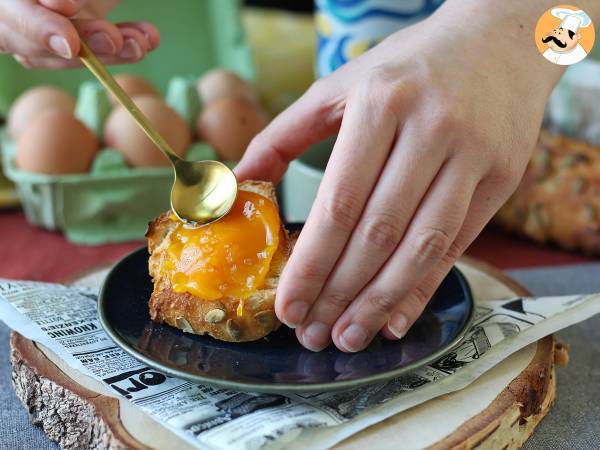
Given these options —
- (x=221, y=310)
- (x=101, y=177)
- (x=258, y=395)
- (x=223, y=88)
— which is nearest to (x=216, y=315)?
(x=221, y=310)

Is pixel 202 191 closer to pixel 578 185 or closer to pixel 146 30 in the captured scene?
pixel 146 30

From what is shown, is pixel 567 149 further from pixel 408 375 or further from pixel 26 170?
pixel 26 170

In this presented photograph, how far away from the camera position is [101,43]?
4.23ft

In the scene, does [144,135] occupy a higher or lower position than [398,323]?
lower

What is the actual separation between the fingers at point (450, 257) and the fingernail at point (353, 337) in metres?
0.05

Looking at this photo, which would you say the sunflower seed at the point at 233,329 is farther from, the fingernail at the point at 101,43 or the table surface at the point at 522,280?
the fingernail at the point at 101,43

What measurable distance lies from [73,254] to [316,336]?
1018 millimetres

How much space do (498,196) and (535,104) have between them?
144 millimetres

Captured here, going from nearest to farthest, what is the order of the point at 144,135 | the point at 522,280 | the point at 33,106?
the point at 522,280 → the point at 144,135 → the point at 33,106

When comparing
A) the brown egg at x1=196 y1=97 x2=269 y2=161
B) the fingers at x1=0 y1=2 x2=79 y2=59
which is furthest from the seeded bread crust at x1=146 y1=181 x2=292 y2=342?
the brown egg at x1=196 y1=97 x2=269 y2=161

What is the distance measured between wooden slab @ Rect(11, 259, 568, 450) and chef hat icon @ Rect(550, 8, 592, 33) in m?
0.51

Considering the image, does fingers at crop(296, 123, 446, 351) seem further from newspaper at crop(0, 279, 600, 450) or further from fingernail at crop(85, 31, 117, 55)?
fingernail at crop(85, 31, 117, 55)

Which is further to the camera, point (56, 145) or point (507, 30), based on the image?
point (56, 145)

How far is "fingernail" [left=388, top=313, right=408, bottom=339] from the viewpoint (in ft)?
3.33
